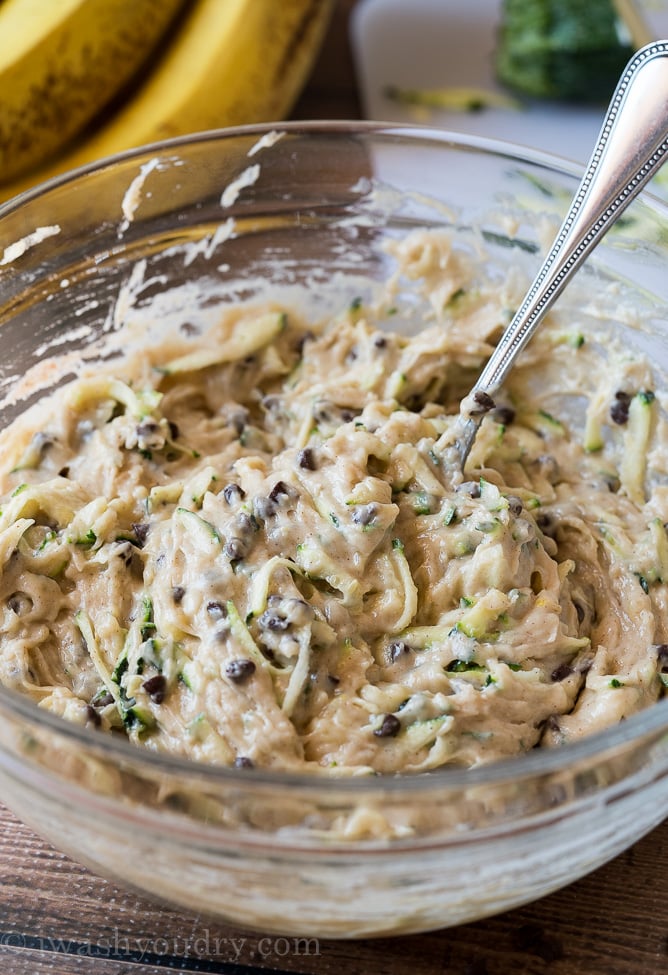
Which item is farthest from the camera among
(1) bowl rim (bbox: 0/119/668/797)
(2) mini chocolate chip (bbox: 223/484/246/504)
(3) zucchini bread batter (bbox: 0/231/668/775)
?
(2) mini chocolate chip (bbox: 223/484/246/504)

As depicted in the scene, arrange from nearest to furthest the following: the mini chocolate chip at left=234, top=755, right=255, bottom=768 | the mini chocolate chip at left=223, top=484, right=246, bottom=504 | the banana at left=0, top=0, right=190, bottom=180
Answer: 1. the mini chocolate chip at left=234, top=755, right=255, bottom=768
2. the mini chocolate chip at left=223, top=484, right=246, bottom=504
3. the banana at left=0, top=0, right=190, bottom=180

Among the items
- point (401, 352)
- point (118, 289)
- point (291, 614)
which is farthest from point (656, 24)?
point (291, 614)

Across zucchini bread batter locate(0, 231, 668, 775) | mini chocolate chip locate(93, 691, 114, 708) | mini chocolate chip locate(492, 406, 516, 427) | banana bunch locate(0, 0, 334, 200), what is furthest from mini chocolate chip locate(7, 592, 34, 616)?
banana bunch locate(0, 0, 334, 200)

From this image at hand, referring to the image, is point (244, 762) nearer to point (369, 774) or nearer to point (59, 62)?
point (369, 774)

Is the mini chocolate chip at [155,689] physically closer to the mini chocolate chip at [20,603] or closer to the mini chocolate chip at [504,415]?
the mini chocolate chip at [20,603]

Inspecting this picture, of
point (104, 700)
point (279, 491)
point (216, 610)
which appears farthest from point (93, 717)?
point (279, 491)

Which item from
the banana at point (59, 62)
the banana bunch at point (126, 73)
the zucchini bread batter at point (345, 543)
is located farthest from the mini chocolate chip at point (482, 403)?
the banana at point (59, 62)

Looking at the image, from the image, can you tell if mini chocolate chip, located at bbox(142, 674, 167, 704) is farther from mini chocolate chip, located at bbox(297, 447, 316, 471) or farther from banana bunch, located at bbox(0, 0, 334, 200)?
banana bunch, located at bbox(0, 0, 334, 200)
